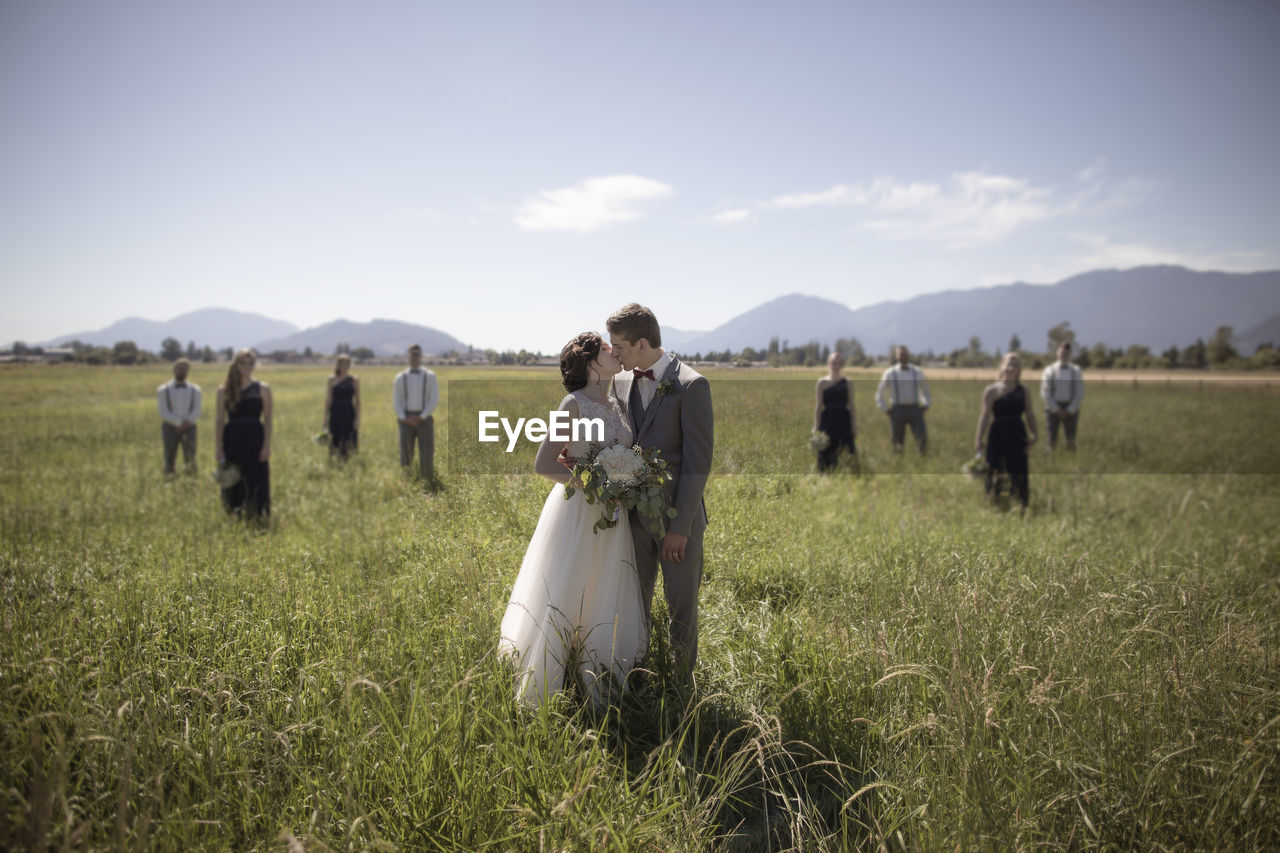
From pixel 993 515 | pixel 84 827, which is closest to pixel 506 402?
pixel 84 827

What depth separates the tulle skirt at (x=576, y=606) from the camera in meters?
3.35

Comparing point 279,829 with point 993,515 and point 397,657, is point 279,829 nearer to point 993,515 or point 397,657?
point 397,657

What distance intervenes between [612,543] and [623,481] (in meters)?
0.49

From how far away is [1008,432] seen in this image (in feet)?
28.5

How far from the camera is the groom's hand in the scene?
11.4ft

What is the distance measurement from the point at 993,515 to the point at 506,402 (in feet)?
22.7

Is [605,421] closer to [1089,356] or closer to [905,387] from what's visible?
[905,387]

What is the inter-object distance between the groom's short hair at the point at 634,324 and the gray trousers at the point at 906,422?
9257mm

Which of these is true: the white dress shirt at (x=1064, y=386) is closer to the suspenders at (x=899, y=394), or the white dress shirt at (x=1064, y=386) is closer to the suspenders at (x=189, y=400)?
the suspenders at (x=899, y=394)

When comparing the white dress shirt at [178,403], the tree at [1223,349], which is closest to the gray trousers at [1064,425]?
the white dress shirt at [178,403]

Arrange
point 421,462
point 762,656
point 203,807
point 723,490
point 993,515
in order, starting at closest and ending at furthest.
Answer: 1. point 203,807
2. point 762,656
3. point 723,490
4. point 421,462
5. point 993,515

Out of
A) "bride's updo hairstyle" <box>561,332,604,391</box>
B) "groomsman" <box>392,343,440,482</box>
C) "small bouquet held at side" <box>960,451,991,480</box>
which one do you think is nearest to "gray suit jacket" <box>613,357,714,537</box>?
"bride's updo hairstyle" <box>561,332,604,391</box>

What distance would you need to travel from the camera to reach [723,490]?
5.57 m

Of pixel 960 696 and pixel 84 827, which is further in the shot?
pixel 960 696
